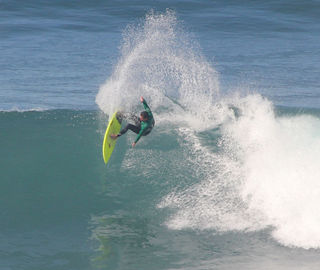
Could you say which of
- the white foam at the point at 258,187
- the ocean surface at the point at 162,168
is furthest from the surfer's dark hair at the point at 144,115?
the white foam at the point at 258,187

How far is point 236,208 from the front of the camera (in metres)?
9.93

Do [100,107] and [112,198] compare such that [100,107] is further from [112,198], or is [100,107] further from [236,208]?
[236,208]

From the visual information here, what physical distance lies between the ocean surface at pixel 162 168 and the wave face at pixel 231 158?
31mm

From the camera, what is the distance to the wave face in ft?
31.3

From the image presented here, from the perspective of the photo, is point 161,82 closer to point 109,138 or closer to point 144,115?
point 109,138

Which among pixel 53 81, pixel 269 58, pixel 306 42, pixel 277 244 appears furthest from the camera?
pixel 306 42

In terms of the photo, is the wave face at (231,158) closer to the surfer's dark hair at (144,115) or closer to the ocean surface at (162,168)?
the ocean surface at (162,168)

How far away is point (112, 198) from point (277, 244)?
344 cm

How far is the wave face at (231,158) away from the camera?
953cm

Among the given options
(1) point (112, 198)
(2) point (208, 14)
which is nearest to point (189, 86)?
(1) point (112, 198)

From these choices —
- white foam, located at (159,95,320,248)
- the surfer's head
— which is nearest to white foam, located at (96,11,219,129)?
white foam, located at (159,95,320,248)

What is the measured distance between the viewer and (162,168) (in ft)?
37.8

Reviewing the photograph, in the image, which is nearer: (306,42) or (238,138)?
(238,138)

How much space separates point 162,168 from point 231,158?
1584mm
